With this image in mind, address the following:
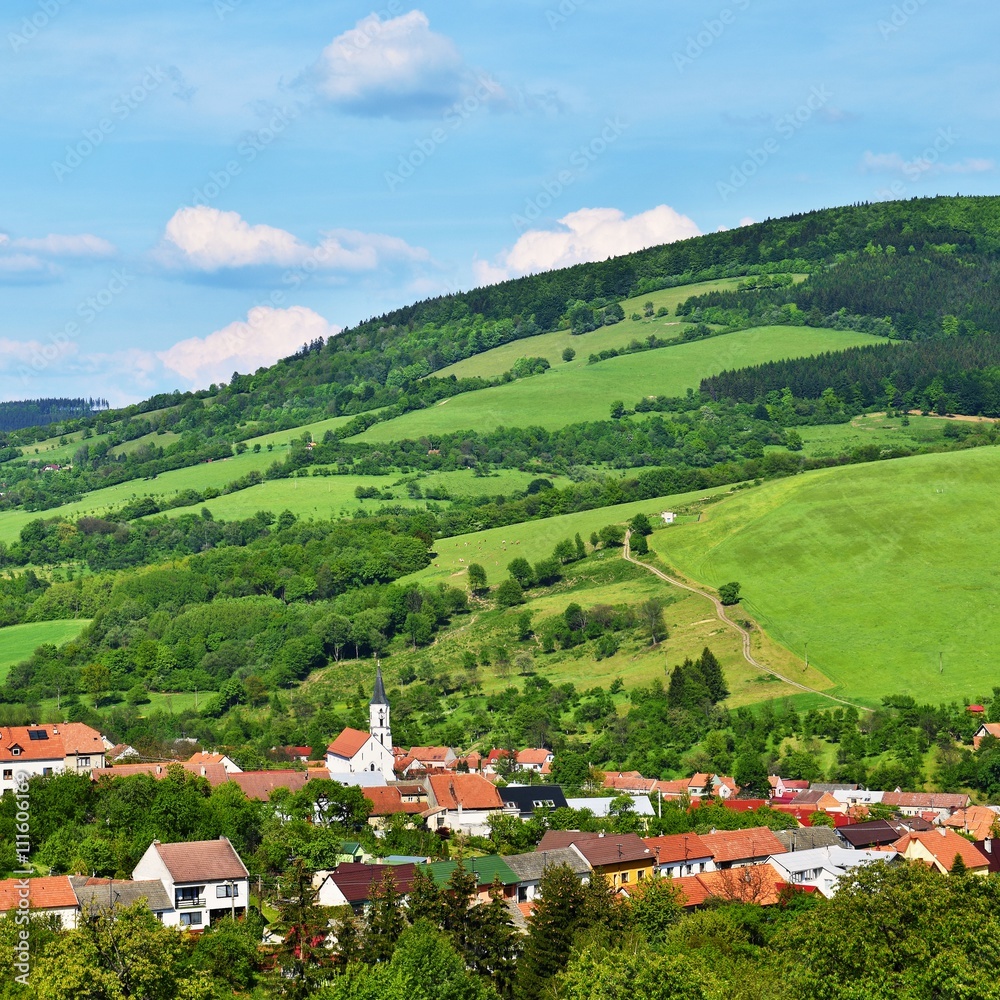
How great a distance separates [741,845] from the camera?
8069 centimetres

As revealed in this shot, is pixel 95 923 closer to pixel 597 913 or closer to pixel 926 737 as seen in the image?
pixel 597 913

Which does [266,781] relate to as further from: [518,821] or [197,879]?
[197,879]

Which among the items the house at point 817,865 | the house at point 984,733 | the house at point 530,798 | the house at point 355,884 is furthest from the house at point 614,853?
the house at point 984,733

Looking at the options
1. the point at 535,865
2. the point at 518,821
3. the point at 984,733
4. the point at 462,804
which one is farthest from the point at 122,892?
the point at 984,733

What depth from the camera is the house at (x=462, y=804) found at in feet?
306

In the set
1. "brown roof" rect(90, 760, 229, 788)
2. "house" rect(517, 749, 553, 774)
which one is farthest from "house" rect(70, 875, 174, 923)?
"house" rect(517, 749, 553, 774)

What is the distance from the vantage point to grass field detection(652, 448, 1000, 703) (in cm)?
13462

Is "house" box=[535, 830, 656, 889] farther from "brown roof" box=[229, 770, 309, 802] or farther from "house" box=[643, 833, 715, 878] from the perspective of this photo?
"brown roof" box=[229, 770, 309, 802]

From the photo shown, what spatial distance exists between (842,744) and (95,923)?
7639 centimetres

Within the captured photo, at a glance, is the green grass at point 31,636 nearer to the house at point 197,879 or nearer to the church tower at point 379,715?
the church tower at point 379,715

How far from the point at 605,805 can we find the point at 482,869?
2868 centimetres

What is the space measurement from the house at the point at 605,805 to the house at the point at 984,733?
28.0 meters
